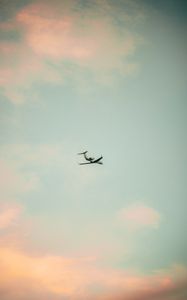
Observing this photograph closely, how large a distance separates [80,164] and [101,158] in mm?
4898

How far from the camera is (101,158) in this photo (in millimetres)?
83250

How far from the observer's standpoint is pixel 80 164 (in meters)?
83.6
